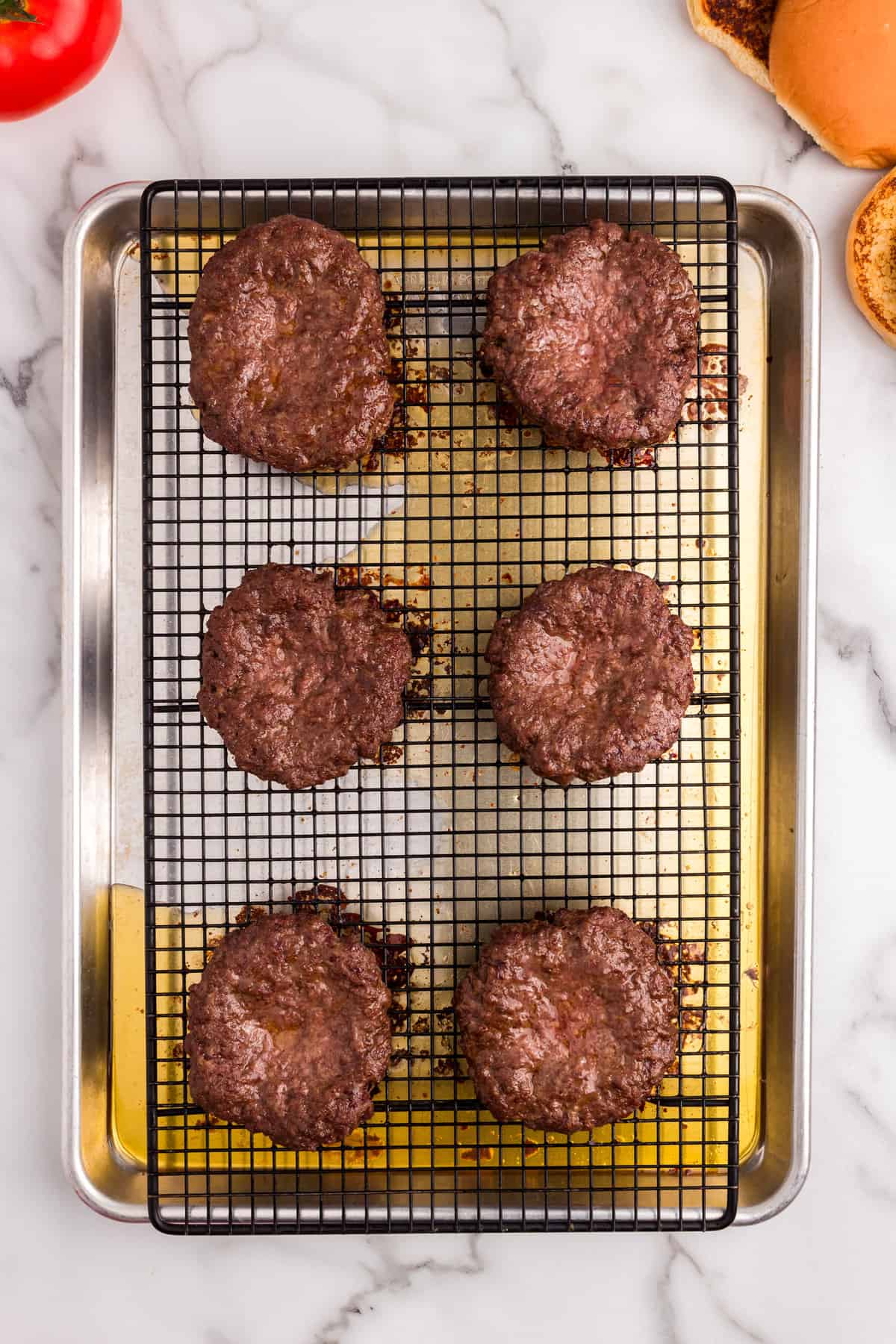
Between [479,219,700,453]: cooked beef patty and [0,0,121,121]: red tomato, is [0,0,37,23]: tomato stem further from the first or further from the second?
[479,219,700,453]: cooked beef patty

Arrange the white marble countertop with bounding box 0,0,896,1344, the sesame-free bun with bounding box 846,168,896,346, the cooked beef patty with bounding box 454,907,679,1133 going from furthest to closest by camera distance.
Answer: the white marble countertop with bounding box 0,0,896,1344, the sesame-free bun with bounding box 846,168,896,346, the cooked beef patty with bounding box 454,907,679,1133

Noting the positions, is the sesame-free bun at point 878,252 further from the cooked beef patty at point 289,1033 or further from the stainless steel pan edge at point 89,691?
the cooked beef patty at point 289,1033

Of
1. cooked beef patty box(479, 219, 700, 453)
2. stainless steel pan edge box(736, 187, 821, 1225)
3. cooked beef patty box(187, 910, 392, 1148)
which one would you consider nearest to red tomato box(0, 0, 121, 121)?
cooked beef patty box(479, 219, 700, 453)

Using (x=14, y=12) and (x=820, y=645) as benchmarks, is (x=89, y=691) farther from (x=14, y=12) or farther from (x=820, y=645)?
(x=820, y=645)

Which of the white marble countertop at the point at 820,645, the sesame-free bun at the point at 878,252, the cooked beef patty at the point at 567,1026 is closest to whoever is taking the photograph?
the cooked beef patty at the point at 567,1026

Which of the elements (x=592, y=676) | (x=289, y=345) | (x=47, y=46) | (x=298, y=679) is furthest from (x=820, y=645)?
(x=47, y=46)

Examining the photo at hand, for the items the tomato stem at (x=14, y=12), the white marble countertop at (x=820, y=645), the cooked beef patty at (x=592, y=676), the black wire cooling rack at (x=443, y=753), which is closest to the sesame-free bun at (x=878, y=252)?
the white marble countertop at (x=820, y=645)
